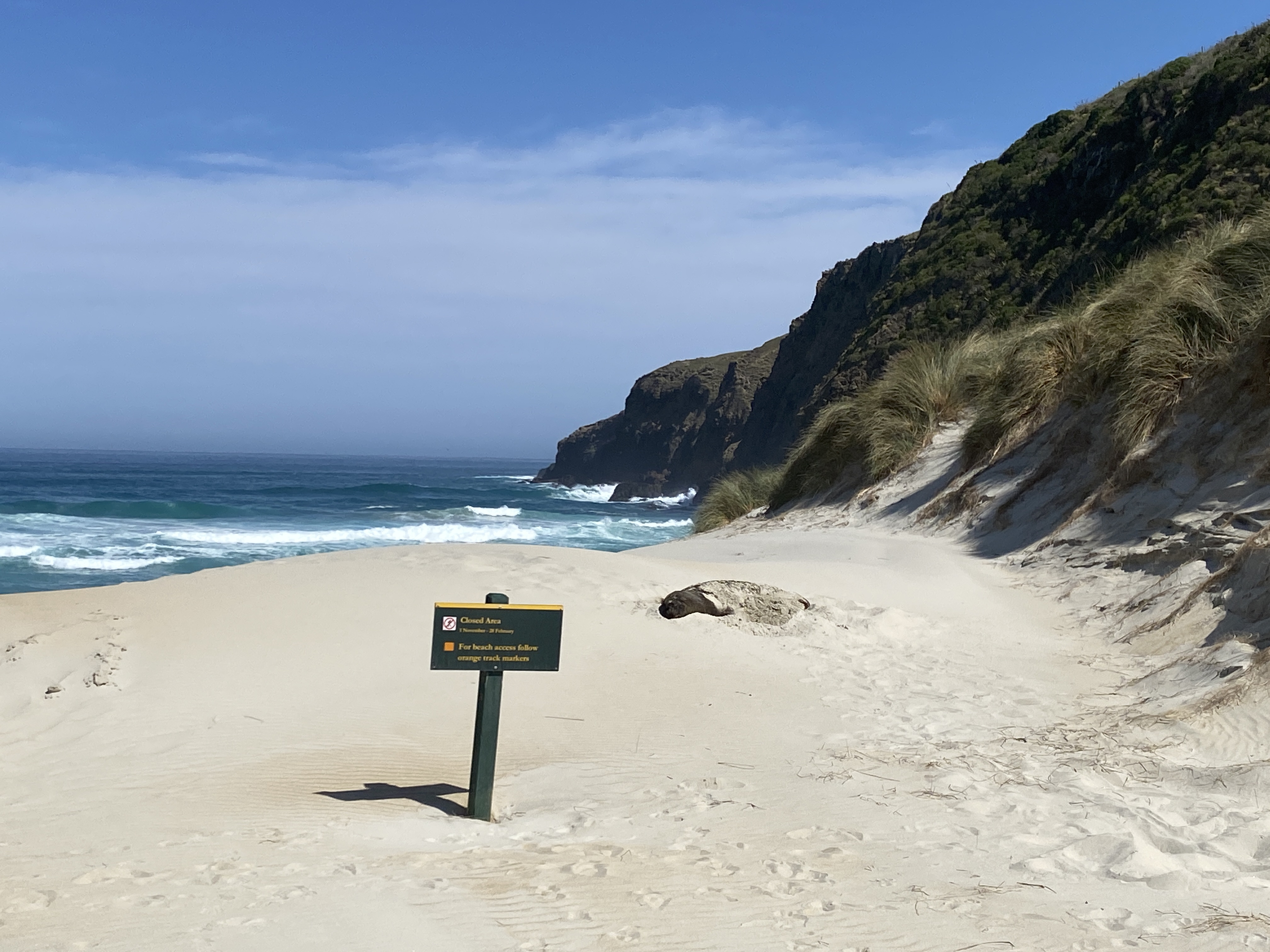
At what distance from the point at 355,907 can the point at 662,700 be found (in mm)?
3460

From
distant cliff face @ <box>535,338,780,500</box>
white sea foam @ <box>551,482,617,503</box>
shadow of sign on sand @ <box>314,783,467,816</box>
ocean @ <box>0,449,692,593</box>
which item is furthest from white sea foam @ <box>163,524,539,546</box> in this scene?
white sea foam @ <box>551,482,617,503</box>

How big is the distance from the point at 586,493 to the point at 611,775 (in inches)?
2937

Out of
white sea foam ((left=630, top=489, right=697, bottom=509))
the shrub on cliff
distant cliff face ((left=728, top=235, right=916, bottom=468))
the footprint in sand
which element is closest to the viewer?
the footprint in sand

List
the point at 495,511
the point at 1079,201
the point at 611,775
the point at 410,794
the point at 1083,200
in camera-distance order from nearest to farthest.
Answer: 1. the point at 410,794
2. the point at 611,775
3. the point at 1083,200
4. the point at 1079,201
5. the point at 495,511

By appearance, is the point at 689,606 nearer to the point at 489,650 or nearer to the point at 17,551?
the point at 489,650

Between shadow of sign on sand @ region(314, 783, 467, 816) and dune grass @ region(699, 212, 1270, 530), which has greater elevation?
dune grass @ region(699, 212, 1270, 530)

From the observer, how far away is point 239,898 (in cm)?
344

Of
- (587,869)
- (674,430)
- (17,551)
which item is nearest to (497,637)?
(587,869)

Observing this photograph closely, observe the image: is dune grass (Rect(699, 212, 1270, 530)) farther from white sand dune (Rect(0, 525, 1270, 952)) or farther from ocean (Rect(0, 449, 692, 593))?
ocean (Rect(0, 449, 692, 593))

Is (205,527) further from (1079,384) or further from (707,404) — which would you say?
(707,404)

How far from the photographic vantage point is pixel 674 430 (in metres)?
75.2

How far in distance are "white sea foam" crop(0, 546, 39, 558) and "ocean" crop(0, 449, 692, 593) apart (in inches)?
2.8

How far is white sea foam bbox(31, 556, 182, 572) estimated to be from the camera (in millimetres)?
26594

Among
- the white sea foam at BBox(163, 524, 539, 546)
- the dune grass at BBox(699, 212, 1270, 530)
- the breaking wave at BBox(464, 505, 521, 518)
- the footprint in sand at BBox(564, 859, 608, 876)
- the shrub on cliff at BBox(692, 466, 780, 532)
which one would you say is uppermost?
the dune grass at BBox(699, 212, 1270, 530)
